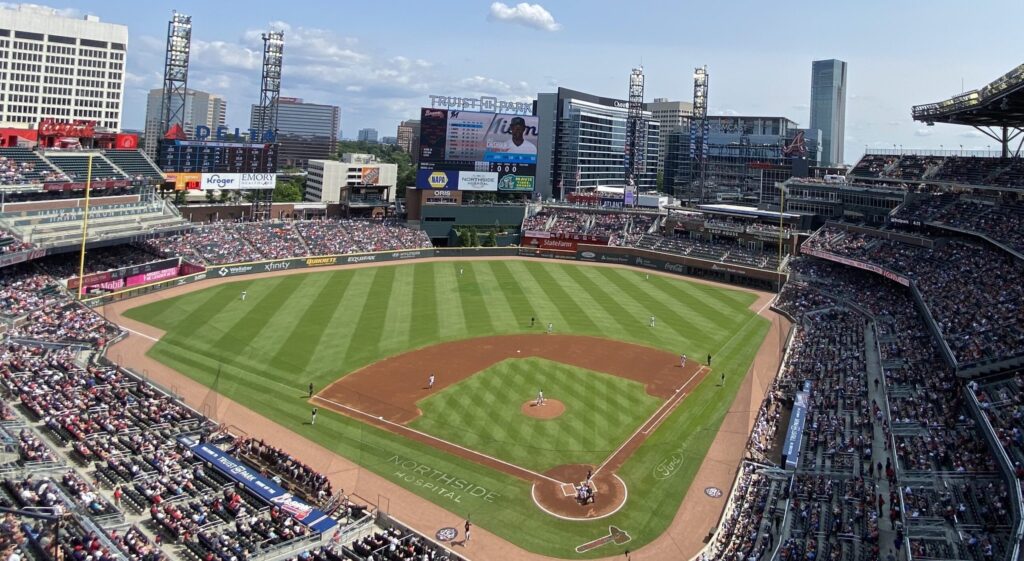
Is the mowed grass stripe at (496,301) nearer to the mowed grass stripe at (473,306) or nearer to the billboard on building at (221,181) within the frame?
the mowed grass stripe at (473,306)

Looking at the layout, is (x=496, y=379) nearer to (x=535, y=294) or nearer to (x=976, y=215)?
(x=535, y=294)

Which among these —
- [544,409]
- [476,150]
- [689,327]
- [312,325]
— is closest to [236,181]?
[476,150]

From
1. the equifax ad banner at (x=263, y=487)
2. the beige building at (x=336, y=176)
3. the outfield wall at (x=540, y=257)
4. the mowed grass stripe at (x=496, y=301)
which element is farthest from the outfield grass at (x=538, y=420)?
the beige building at (x=336, y=176)

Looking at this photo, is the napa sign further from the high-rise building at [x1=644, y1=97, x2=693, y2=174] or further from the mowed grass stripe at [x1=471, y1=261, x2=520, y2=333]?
the high-rise building at [x1=644, y1=97, x2=693, y2=174]

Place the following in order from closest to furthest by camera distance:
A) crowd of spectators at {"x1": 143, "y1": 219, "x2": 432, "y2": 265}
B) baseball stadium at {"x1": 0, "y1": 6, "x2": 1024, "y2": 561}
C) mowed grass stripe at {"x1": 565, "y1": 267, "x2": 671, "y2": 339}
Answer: baseball stadium at {"x1": 0, "y1": 6, "x2": 1024, "y2": 561}
mowed grass stripe at {"x1": 565, "y1": 267, "x2": 671, "y2": 339}
crowd of spectators at {"x1": 143, "y1": 219, "x2": 432, "y2": 265}

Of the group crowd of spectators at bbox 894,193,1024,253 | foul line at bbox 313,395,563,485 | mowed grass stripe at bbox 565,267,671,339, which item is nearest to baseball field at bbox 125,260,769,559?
foul line at bbox 313,395,563,485

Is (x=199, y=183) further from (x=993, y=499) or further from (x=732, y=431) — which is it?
(x=993, y=499)

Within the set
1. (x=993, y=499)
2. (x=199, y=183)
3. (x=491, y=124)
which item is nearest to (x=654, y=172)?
(x=491, y=124)
